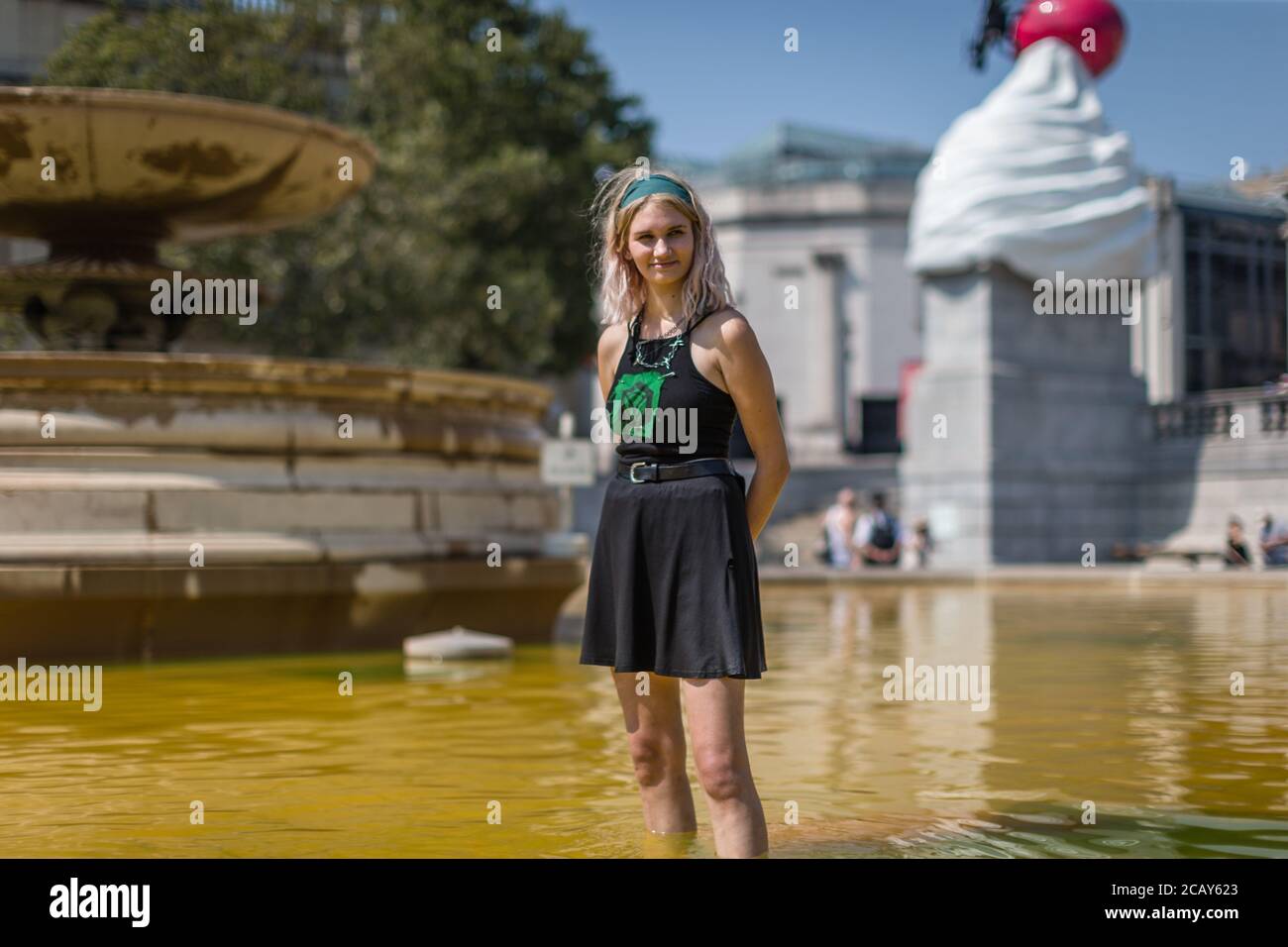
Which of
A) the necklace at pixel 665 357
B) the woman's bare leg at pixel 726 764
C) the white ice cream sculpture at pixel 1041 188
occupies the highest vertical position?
the white ice cream sculpture at pixel 1041 188

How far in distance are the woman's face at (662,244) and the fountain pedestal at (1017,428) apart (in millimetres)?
24792

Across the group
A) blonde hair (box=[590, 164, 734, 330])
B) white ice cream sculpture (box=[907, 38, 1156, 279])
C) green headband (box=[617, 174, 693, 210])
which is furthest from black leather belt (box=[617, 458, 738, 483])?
white ice cream sculpture (box=[907, 38, 1156, 279])

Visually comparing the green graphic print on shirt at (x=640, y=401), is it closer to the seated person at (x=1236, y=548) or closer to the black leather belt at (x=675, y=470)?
the black leather belt at (x=675, y=470)

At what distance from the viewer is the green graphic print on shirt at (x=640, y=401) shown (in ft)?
15.1

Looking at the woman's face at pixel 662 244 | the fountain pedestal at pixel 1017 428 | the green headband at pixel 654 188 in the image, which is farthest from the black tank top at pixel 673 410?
the fountain pedestal at pixel 1017 428

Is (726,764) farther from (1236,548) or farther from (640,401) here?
(1236,548)

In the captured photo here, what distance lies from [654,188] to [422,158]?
31.1 metres

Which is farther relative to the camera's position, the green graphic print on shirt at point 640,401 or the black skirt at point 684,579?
the green graphic print on shirt at point 640,401

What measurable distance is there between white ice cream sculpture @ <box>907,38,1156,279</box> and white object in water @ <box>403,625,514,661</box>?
19.8m

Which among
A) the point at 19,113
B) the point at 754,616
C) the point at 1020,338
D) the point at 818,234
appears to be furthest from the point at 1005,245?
the point at 818,234

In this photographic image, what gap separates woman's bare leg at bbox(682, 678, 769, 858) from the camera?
442cm

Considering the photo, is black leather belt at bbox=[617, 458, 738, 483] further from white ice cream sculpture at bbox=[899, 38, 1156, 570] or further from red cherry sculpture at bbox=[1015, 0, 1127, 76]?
red cherry sculpture at bbox=[1015, 0, 1127, 76]

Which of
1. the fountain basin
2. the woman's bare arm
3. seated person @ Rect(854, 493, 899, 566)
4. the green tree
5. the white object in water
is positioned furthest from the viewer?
the green tree
